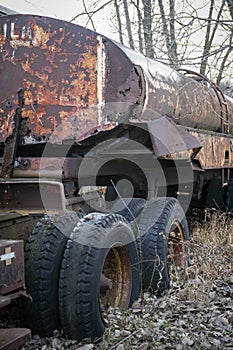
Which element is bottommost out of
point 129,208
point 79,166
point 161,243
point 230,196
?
point 161,243

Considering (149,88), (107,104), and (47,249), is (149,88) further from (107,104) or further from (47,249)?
(47,249)

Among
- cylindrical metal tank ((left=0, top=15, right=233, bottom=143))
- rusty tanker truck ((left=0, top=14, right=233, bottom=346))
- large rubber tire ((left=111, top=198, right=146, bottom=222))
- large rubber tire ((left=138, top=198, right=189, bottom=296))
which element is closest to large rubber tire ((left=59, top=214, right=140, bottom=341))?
rusty tanker truck ((left=0, top=14, right=233, bottom=346))

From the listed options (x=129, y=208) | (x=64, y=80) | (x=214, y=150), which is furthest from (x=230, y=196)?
(x=64, y=80)

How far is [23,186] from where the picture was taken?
377 centimetres

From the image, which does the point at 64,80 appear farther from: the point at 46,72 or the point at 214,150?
the point at 214,150

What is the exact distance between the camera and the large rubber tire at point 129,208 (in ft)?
17.8

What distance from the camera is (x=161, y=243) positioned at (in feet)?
16.7

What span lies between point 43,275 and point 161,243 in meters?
1.67

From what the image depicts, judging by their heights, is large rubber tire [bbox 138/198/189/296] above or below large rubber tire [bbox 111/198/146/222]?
below

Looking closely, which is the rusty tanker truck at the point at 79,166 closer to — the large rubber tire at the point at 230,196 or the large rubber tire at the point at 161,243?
the large rubber tire at the point at 161,243

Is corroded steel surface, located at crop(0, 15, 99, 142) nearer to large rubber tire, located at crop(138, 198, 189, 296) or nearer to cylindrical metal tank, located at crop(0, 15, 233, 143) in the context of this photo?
cylindrical metal tank, located at crop(0, 15, 233, 143)

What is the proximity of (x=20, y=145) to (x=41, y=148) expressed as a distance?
220 millimetres

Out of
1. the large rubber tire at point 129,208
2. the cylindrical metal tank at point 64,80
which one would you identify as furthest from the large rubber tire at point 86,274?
the large rubber tire at point 129,208

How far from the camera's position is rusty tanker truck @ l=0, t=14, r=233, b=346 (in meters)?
3.74
